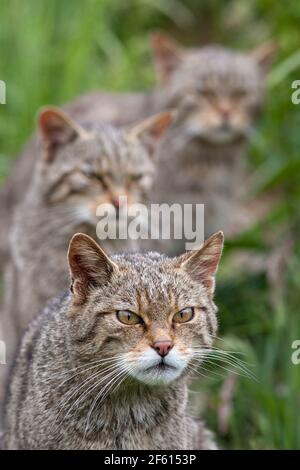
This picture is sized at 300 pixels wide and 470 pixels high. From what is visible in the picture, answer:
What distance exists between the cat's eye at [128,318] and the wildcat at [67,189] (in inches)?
68.5

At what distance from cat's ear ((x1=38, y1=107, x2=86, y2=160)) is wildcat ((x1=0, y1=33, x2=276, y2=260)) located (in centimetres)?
138

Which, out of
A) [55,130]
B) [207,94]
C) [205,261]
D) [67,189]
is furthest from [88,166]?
[207,94]

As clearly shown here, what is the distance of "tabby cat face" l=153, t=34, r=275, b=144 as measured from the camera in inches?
299

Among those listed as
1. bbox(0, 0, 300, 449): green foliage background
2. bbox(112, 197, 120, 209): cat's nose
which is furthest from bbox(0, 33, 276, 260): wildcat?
bbox(112, 197, 120, 209): cat's nose

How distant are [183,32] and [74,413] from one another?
7897 millimetres

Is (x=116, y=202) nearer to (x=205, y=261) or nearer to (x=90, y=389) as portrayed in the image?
(x=205, y=261)

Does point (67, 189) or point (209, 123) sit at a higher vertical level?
point (209, 123)

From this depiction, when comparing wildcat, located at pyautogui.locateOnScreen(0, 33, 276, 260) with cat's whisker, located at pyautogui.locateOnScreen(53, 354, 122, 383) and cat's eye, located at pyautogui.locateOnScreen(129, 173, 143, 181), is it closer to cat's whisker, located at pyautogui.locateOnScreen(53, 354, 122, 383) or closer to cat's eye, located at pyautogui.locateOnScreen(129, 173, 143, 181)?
cat's eye, located at pyautogui.locateOnScreen(129, 173, 143, 181)

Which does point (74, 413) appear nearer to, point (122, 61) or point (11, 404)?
point (11, 404)

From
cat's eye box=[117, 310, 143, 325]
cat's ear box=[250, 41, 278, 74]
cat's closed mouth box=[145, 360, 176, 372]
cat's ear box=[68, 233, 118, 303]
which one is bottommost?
cat's closed mouth box=[145, 360, 176, 372]

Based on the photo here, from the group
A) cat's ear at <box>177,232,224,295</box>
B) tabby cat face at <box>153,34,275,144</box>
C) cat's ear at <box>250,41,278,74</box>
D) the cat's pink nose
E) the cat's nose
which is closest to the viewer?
the cat's pink nose

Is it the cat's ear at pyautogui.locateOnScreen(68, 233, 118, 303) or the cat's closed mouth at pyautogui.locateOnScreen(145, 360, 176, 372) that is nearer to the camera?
the cat's closed mouth at pyautogui.locateOnScreen(145, 360, 176, 372)

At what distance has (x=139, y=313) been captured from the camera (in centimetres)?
410

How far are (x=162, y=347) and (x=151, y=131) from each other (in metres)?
2.50
